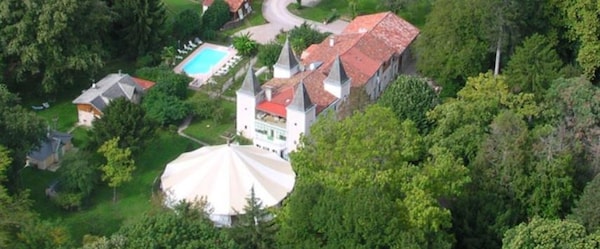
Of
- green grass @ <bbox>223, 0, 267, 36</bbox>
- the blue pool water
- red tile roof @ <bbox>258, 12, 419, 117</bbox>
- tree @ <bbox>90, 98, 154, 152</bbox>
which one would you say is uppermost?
red tile roof @ <bbox>258, 12, 419, 117</bbox>

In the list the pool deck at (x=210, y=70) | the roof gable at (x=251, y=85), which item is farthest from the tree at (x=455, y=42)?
the pool deck at (x=210, y=70)

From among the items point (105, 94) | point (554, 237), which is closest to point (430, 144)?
point (554, 237)

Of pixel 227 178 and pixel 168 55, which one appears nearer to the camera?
pixel 227 178

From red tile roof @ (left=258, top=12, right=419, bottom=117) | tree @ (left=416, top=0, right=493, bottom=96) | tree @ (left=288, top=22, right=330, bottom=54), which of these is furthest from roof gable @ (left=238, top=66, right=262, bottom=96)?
tree @ (left=288, top=22, right=330, bottom=54)

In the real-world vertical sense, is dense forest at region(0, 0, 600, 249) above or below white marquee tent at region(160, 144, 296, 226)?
above

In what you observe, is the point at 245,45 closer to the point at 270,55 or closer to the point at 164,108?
the point at 270,55

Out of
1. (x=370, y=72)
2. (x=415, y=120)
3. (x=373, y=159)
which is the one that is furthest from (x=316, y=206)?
(x=370, y=72)

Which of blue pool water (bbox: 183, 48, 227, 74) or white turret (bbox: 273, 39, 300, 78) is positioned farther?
blue pool water (bbox: 183, 48, 227, 74)

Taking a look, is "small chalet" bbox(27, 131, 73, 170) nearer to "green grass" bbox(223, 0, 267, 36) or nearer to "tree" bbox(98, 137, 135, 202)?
"tree" bbox(98, 137, 135, 202)
